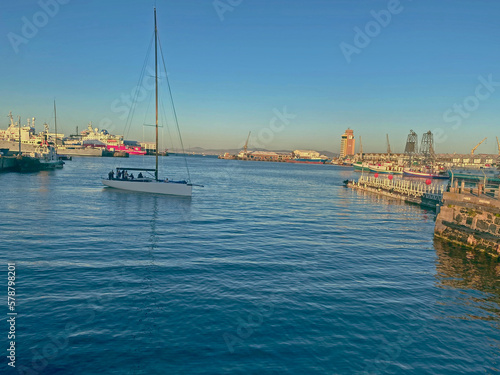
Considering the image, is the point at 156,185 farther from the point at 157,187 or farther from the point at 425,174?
the point at 425,174

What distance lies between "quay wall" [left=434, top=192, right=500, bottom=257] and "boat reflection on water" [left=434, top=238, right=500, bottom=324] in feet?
2.38

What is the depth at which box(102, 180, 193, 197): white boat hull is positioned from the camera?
46938 millimetres

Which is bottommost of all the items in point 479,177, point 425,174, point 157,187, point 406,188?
point 157,187

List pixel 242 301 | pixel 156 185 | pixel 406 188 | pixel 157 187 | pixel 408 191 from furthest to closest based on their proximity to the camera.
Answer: pixel 406 188 → pixel 408 191 → pixel 157 187 → pixel 156 185 → pixel 242 301

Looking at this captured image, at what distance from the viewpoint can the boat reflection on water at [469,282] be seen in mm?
14258

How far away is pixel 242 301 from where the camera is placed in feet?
45.5

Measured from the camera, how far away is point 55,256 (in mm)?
18938

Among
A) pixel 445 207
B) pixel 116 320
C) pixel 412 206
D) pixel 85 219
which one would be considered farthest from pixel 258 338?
pixel 412 206

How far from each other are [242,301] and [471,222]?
18555 millimetres

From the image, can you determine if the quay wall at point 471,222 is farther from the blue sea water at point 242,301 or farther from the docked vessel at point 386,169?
the docked vessel at point 386,169

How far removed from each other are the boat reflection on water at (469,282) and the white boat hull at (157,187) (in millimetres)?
31655

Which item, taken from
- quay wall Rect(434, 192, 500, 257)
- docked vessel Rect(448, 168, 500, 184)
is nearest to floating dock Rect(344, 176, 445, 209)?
docked vessel Rect(448, 168, 500, 184)

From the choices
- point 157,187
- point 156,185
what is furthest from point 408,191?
point 156,185

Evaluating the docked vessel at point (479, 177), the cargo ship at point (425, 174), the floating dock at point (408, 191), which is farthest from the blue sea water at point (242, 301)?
the cargo ship at point (425, 174)
